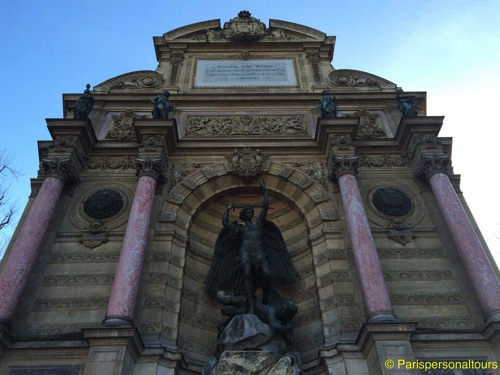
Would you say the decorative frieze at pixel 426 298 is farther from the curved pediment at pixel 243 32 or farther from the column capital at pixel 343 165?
the curved pediment at pixel 243 32

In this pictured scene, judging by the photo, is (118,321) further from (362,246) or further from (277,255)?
(362,246)

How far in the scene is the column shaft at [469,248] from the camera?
8.81 metres

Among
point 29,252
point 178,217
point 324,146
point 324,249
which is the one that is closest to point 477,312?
point 324,249

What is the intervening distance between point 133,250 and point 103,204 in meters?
2.48

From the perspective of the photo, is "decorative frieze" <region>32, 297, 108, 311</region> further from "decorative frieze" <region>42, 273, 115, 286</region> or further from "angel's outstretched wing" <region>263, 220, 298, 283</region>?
"angel's outstretched wing" <region>263, 220, 298, 283</region>

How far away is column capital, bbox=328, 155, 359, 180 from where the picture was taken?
11.3 m

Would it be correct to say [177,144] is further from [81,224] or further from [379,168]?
[379,168]

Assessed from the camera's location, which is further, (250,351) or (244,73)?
(244,73)

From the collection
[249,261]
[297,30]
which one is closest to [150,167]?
[249,261]

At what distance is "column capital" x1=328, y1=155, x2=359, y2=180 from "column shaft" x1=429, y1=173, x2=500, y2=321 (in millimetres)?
2054

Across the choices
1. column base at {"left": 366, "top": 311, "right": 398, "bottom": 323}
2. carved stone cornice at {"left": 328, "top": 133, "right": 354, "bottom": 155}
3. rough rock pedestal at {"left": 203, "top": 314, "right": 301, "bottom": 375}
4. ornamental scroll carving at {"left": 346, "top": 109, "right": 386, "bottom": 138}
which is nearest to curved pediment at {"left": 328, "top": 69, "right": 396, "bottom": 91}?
ornamental scroll carving at {"left": 346, "top": 109, "right": 386, "bottom": 138}

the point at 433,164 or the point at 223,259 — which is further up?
the point at 433,164

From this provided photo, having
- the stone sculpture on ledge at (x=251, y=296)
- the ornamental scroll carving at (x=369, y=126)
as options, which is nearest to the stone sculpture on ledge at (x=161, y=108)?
the stone sculpture on ledge at (x=251, y=296)

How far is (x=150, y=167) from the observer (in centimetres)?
1130
